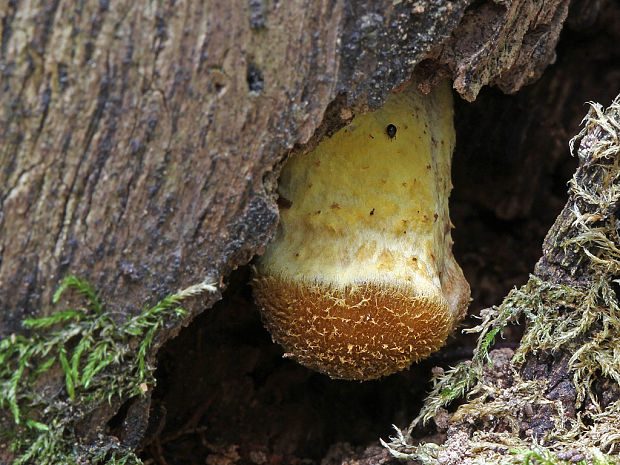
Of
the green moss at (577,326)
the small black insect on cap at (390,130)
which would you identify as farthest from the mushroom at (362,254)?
the green moss at (577,326)

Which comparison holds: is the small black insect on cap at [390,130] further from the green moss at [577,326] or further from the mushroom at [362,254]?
the green moss at [577,326]

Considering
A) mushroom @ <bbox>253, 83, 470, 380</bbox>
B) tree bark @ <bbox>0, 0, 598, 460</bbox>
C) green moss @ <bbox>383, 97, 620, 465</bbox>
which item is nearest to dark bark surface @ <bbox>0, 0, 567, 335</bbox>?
tree bark @ <bbox>0, 0, 598, 460</bbox>

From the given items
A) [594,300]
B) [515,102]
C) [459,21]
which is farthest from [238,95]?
[515,102]

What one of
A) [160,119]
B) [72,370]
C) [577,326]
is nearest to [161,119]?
[160,119]

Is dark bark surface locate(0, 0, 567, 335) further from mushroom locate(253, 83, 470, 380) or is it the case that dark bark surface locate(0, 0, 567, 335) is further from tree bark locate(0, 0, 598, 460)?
mushroom locate(253, 83, 470, 380)

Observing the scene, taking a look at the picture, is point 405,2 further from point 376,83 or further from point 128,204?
point 128,204

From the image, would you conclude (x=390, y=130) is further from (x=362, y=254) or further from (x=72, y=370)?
(x=72, y=370)
